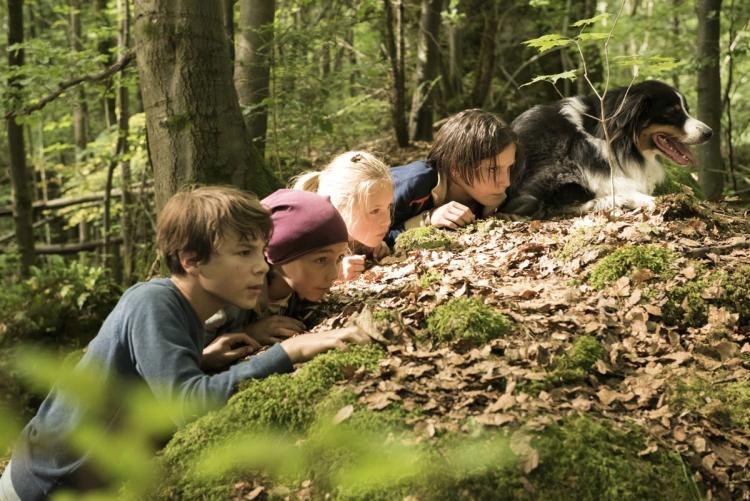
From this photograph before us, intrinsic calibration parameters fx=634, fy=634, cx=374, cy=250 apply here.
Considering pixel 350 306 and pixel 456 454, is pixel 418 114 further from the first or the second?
pixel 456 454

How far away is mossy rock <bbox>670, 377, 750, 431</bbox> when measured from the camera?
261cm

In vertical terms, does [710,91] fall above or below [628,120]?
above

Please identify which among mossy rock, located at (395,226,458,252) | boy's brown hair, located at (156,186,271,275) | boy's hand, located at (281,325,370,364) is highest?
boy's brown hair, located at (156,186,271,275)

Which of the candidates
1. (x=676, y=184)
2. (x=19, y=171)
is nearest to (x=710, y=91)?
(x=676, y=184)

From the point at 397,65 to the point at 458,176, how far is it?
4529 millimetres

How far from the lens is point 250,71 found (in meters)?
7.76

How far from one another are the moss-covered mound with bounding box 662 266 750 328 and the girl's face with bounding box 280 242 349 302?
1852mm

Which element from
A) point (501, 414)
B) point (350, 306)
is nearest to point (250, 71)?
point (350, 306)

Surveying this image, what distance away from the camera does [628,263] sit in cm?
382

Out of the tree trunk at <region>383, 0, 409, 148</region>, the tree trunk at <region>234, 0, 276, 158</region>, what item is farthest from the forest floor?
the tree trunk at <region>383, 0, 409, 148</region>

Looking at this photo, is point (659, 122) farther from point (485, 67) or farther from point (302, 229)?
point (485, 67)

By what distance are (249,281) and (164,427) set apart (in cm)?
147

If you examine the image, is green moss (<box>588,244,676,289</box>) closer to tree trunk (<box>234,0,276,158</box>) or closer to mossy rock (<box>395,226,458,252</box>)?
mossy rock (<box>395,226,458,252</box>)

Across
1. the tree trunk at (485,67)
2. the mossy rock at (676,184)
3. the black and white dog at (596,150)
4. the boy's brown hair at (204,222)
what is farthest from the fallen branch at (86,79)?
the tree trunk at (485,67)
